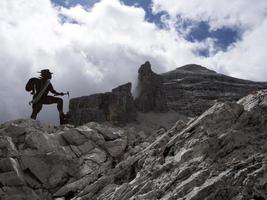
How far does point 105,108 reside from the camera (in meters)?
104

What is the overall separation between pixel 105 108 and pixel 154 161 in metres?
87.1

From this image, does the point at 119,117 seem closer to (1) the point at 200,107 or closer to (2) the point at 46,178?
(1) the point at 200,107

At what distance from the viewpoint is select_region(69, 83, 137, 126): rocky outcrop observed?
3600 inches

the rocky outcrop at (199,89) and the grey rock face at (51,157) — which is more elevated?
the rocky outcrop at (199,89)

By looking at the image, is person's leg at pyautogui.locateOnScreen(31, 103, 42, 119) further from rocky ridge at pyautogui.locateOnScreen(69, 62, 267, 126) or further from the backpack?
rocky ridge at pyautogui.locateOnScreen(69, 62, 267, 126)

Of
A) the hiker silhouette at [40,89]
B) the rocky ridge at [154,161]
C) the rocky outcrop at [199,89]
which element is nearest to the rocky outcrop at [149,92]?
the rocky outcrop at [199,89]

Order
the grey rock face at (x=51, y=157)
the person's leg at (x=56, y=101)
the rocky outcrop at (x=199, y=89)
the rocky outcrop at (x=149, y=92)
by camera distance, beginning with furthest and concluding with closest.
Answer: the rocky outcrop at (x=199, y=89)
the rocky outcrop at (x=149, y=92)
the person's leg at (x=56, y=101)
the grey rock face at (x=51, y=157)

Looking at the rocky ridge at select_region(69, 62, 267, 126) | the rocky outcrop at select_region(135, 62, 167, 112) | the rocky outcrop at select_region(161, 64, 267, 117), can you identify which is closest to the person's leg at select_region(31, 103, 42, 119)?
the rocky ridge at select_region(69, 62, 267, 126)

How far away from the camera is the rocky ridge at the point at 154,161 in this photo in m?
14.1

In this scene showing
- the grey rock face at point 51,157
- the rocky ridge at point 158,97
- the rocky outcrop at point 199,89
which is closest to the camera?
the grey rock face at point 51,157

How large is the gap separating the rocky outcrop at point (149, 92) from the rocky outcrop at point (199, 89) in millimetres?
5991

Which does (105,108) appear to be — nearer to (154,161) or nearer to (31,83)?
(31,83)

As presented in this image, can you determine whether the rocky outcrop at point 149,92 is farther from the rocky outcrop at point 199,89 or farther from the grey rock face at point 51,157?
the grey rock face at point 51,157

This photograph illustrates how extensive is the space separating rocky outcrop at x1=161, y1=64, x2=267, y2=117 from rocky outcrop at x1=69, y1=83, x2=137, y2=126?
2552cm
